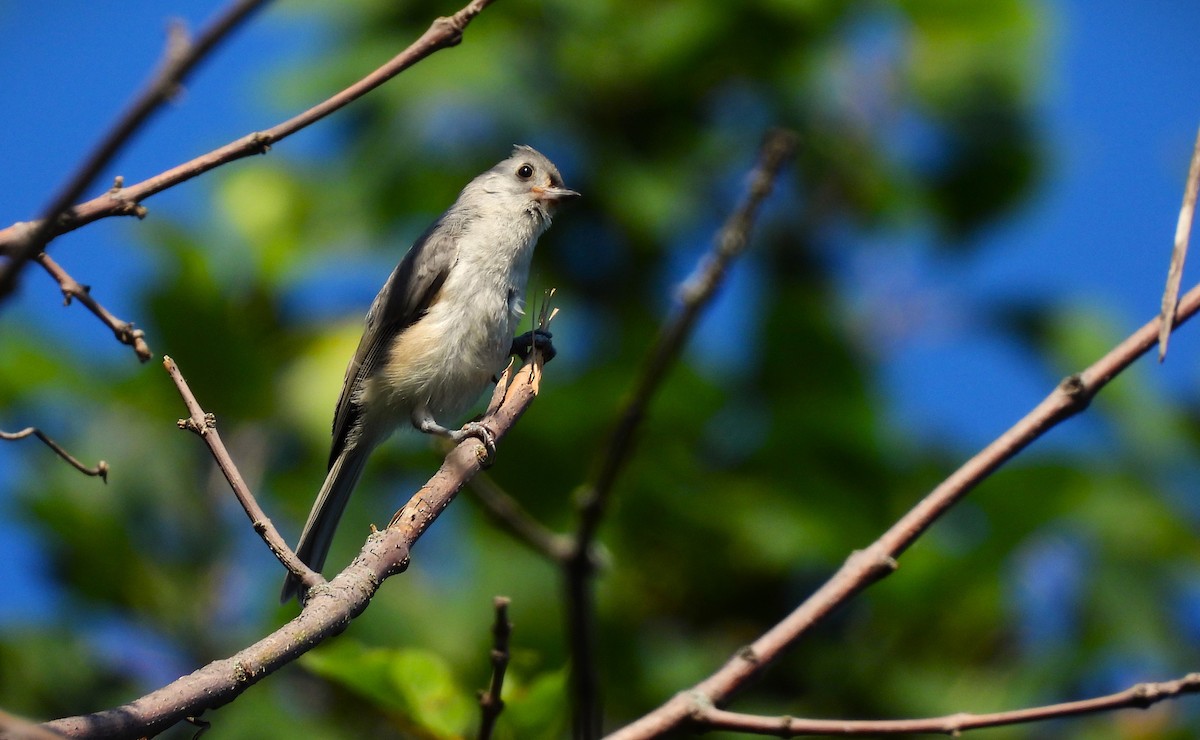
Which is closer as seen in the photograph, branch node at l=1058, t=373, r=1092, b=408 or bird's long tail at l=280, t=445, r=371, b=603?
branch node at l=1058, t=373, r=1092, b=408

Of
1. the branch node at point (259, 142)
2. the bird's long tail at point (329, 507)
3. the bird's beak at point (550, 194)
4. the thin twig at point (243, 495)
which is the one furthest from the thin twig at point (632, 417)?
the bird's beak at point (550, 194)

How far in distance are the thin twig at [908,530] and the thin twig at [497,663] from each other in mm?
259

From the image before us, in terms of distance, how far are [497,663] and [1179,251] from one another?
1286 millimetres

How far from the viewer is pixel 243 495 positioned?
1842 millimetres

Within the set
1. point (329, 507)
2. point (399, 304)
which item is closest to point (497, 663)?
point (329, 507)

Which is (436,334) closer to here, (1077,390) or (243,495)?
(243,495)

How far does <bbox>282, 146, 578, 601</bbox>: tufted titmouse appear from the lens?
4121mm

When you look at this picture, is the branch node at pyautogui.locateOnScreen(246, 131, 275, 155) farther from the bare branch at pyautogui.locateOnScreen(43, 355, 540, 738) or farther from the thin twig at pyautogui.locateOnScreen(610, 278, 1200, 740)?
the thin twig at pyautogui.locateOnScreen(610, 278, 1200, 740)

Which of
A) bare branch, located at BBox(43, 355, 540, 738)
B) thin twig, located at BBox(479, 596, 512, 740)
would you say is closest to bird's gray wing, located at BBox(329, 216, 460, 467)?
bare branch, located at BBox(43, 355, 540, 738)

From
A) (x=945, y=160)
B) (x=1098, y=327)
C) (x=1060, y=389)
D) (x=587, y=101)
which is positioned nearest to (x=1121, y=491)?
(x=1098, y=327)

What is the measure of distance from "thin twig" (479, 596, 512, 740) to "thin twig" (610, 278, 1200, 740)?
259mm

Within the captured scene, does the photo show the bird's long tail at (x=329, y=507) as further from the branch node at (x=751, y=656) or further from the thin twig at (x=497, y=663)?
the branch node at (x=751, y=656)

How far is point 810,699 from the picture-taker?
4.39 m

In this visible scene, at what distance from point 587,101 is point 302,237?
5.71 feet
